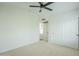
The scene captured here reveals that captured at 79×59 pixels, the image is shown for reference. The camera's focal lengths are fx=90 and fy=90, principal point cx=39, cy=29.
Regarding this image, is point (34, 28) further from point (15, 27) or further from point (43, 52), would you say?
point (43, 52)

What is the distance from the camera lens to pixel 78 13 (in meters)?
4.79

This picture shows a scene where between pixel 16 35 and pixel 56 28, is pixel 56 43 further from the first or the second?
pixel 16 35

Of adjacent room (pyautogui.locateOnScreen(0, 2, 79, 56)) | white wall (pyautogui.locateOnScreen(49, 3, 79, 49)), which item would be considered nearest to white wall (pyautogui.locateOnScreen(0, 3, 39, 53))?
adjacent room (pyautogui.locateOnScreen(0, 2, 79, 56))

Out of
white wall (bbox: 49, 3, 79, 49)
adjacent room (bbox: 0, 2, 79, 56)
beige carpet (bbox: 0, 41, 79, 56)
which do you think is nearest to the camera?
beige carpet (bbox: 0, 41, 79, 56)

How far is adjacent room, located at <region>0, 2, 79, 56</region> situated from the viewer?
399 centimetres

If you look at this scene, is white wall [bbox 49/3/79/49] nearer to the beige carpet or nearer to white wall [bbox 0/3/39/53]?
the beige carpet

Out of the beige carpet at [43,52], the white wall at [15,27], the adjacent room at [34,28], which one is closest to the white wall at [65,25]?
the adjacent room at [34,28]

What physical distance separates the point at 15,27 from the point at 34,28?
2015 mm

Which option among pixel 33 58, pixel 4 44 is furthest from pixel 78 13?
pixel 33 58

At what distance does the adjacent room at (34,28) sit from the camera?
13.1 ft

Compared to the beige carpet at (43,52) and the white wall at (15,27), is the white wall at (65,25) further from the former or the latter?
the white wall at (15,27)

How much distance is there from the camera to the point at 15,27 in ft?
15.4

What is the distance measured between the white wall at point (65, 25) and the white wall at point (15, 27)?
1.44 meters

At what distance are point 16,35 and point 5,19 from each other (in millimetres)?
1091
